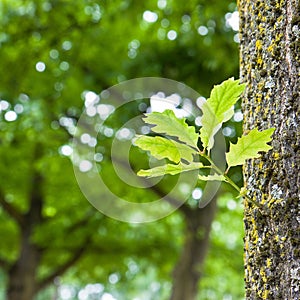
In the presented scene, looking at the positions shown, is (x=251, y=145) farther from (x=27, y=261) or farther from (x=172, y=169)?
(x=27, y=261)

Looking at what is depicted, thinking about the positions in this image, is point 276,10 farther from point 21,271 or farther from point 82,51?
point 21,271

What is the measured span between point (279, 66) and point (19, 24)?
479 centimetres

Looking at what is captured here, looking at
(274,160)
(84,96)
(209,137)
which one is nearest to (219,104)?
(209,137)

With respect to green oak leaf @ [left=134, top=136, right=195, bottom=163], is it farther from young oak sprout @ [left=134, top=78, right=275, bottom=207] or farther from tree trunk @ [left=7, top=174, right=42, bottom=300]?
tree trunk @ [left=7, top=174, right=42, bottom=300]

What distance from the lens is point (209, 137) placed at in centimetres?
80

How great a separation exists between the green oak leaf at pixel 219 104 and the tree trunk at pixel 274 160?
129 millimetres

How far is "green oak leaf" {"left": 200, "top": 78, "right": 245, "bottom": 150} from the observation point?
77 centimetres

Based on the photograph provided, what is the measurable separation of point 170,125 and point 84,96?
5198mm

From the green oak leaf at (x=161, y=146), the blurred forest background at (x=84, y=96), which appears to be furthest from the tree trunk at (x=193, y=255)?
the green oak leaf at (x=161, y=146)

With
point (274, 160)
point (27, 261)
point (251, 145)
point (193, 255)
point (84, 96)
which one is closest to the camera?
point (251, 145)

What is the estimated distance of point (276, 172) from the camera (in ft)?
2.86

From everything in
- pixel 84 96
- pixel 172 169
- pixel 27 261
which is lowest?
pixel 172 169

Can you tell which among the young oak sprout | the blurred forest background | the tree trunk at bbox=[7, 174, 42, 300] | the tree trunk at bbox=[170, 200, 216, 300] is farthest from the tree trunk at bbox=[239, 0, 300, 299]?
the tree trunk at bbox=[7, 174, 42, 300]

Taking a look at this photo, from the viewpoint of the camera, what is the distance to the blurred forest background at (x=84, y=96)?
459cm
